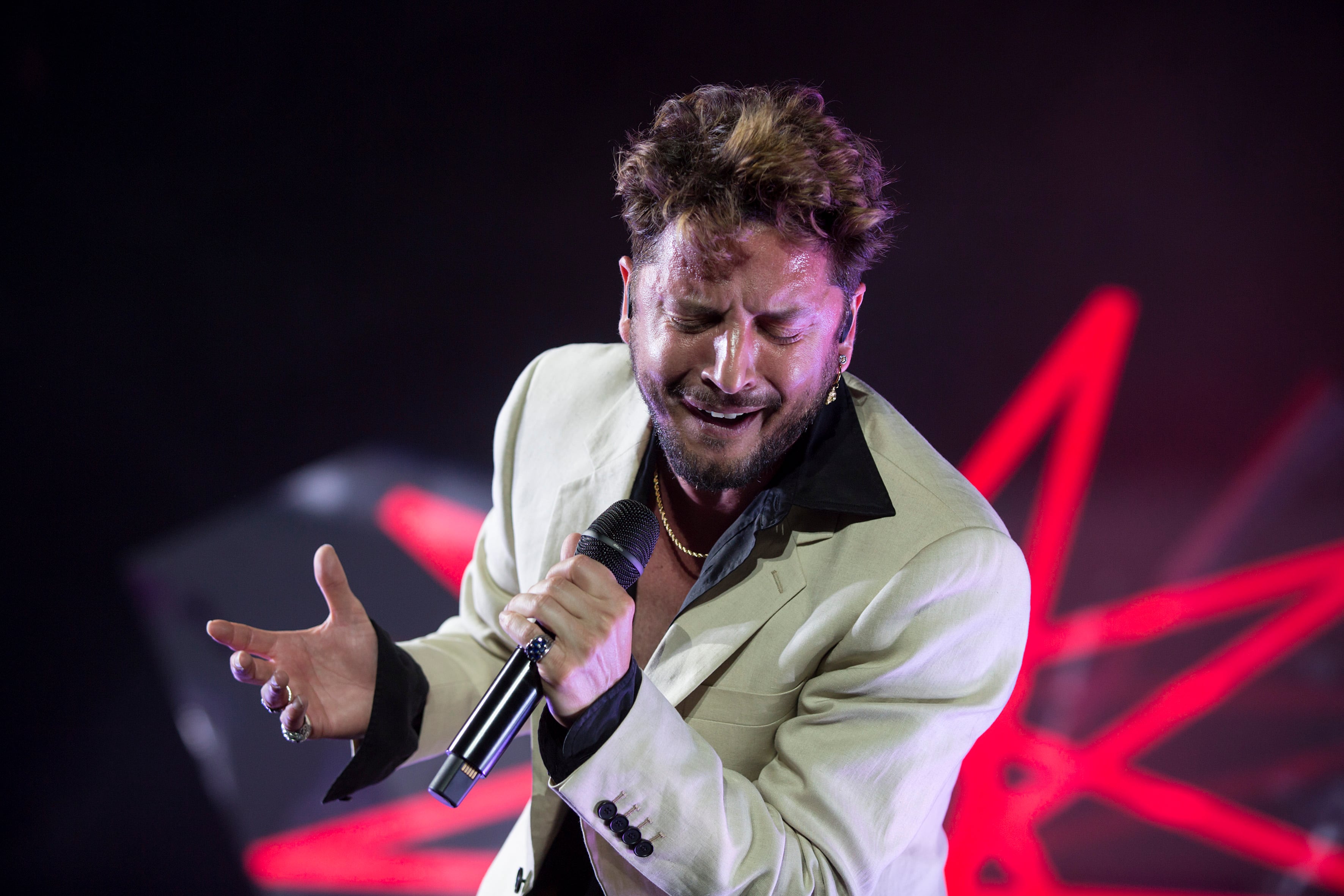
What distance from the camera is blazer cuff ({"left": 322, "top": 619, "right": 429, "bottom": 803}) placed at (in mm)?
1321

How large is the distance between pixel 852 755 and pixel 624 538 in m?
0.39

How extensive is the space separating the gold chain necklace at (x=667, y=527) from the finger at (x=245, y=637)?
24.0 inches

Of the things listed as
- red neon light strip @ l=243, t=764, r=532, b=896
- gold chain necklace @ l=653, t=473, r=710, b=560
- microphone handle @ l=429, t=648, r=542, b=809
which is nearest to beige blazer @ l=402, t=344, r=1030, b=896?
microphone handle @ l=429, t=648, r=542, b=809

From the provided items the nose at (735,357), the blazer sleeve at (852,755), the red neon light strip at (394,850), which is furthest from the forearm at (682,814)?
the red neon light strip at (394,850)

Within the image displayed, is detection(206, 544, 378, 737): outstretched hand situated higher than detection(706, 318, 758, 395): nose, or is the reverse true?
detection(706, 318, 758, 395): nose

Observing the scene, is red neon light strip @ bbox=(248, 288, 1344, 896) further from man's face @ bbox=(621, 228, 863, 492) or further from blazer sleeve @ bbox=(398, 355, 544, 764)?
man's face @ bbox=(621, 228, 863, 492)

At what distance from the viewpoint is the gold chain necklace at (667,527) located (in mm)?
1474

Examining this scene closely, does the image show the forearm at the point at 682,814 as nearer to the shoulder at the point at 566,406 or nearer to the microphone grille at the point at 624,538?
the microphone grille at the point at 624,538

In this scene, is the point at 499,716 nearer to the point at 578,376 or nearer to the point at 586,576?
the point at 586,576

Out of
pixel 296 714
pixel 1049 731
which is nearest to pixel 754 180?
pixel 296 714

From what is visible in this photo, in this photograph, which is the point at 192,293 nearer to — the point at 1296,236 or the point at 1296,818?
the point at 1296,236

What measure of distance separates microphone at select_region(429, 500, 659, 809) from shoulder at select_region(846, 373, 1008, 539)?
406 millimetres

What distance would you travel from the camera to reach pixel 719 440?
1.22 metres

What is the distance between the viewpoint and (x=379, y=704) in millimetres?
1341
